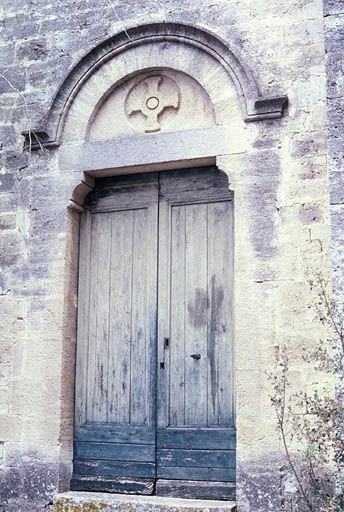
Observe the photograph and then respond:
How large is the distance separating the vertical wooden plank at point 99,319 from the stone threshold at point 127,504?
59cm

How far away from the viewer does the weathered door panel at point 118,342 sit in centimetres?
553

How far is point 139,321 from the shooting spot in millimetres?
5676

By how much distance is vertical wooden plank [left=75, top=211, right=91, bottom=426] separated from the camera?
5.72 metres

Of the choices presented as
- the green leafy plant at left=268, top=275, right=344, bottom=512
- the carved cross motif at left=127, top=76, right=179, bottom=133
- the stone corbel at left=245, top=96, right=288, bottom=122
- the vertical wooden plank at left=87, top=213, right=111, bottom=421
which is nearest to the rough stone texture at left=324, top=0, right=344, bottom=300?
the green leafy plant at left=268, top=275, right=344, bottom=512

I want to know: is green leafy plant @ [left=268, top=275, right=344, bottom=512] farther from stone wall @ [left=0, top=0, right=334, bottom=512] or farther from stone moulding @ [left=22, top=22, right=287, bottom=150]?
stone moulding @ [left=22, top=22, right=287, bottom=150]

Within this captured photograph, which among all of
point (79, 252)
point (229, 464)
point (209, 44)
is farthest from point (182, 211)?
point (229, 464)

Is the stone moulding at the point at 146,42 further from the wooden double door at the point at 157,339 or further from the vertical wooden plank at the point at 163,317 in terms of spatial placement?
the vertical wooden plank at the point at 163,317

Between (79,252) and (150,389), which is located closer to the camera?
(150,389)

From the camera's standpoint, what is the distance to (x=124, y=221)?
5.86 metres

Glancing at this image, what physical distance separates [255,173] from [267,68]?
775 mm

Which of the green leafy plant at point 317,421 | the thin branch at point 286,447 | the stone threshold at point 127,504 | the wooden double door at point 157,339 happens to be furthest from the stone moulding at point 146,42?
the stone threshold at point 127,504

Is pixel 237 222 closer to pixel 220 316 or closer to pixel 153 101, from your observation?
pixel 220 316

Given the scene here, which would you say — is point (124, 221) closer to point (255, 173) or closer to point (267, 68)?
point (255, 173)

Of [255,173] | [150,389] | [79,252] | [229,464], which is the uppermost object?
[255,173]
